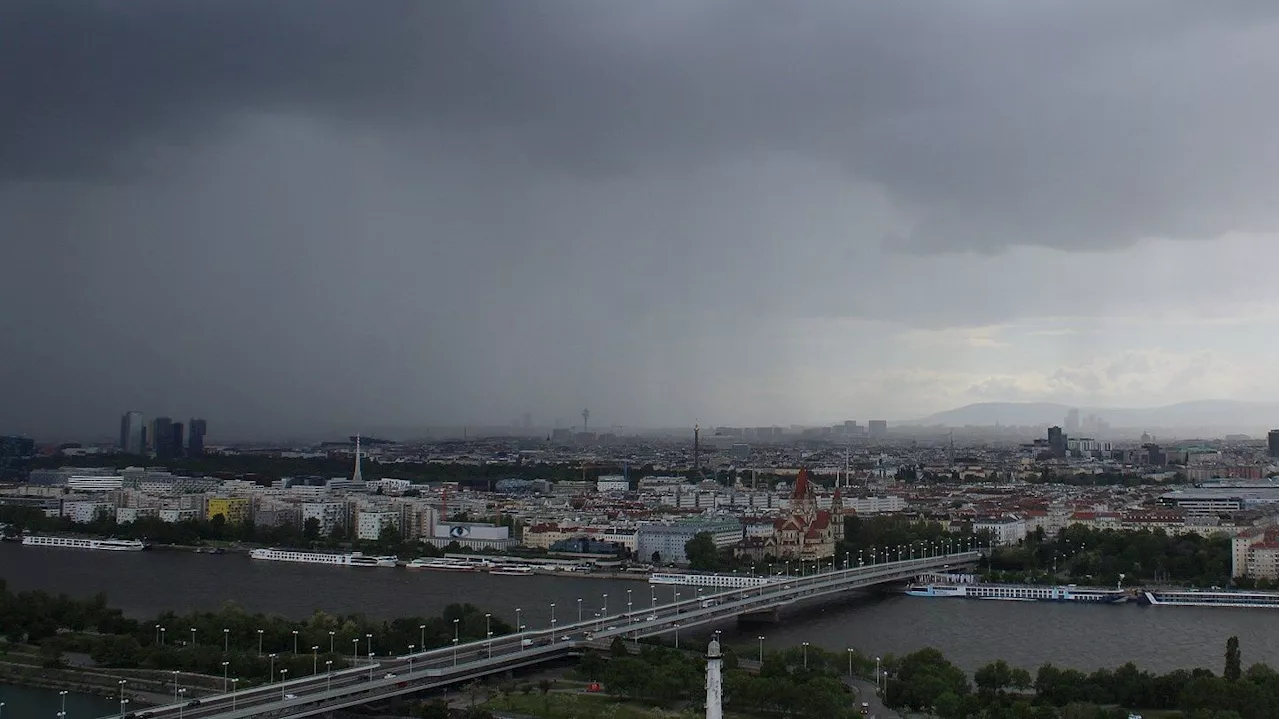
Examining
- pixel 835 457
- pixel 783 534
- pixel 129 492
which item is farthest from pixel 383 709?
pixel 835 457

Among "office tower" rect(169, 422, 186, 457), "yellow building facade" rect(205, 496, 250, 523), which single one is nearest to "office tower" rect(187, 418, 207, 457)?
"office tower" rect(169, 422, 186, 457)

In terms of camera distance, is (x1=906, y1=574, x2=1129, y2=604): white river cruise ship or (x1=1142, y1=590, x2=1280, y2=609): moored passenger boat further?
(x1=906, y1=574, x2=1129, y2=604): white river cruise ship

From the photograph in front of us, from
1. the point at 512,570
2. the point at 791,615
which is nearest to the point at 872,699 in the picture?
the point at 791,615

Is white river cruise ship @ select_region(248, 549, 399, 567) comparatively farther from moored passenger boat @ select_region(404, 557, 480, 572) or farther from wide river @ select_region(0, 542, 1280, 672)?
wide river @ select_region(0, 542, 1280, 672)

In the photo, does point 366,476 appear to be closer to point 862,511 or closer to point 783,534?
point 862,511

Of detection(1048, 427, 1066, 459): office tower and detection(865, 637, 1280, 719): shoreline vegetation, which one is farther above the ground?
detection(1048, 427, 1066, 459): office tower

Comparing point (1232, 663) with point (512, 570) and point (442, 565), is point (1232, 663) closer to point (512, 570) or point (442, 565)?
point (512, 570)
